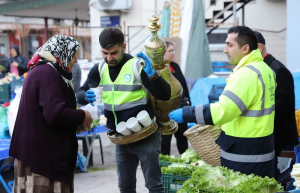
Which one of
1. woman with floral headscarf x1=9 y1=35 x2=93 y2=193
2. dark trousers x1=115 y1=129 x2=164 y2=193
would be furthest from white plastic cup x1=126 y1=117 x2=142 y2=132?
woman with floral headscarf x1=9 y1=35 x2=93 y2=193

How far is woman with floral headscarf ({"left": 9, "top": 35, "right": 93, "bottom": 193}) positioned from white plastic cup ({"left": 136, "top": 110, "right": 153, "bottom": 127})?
52cm

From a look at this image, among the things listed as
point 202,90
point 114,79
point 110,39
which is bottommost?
point 202,90

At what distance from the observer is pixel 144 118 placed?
3686 mm

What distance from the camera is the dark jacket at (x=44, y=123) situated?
3176 mm

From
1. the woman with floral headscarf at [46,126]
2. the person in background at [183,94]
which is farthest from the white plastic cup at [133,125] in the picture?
the person in background at [183,94]

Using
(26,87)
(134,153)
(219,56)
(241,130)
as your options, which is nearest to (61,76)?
(26,87)

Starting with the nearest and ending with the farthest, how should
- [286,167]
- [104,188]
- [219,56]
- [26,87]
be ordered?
1. [26,87]
2. [286,167]
3. [104,188]
4. [219,56]

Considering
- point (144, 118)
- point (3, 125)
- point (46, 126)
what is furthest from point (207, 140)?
point (3, 125)

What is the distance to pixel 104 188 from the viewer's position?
615 centimetres

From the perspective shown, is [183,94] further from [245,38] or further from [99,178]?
[245,38]

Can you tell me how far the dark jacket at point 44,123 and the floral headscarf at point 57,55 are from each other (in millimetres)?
73

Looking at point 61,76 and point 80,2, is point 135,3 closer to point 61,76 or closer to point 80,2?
point 80,2

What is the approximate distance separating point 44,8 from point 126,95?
14587 mm

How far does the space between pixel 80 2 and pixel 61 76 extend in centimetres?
1446
